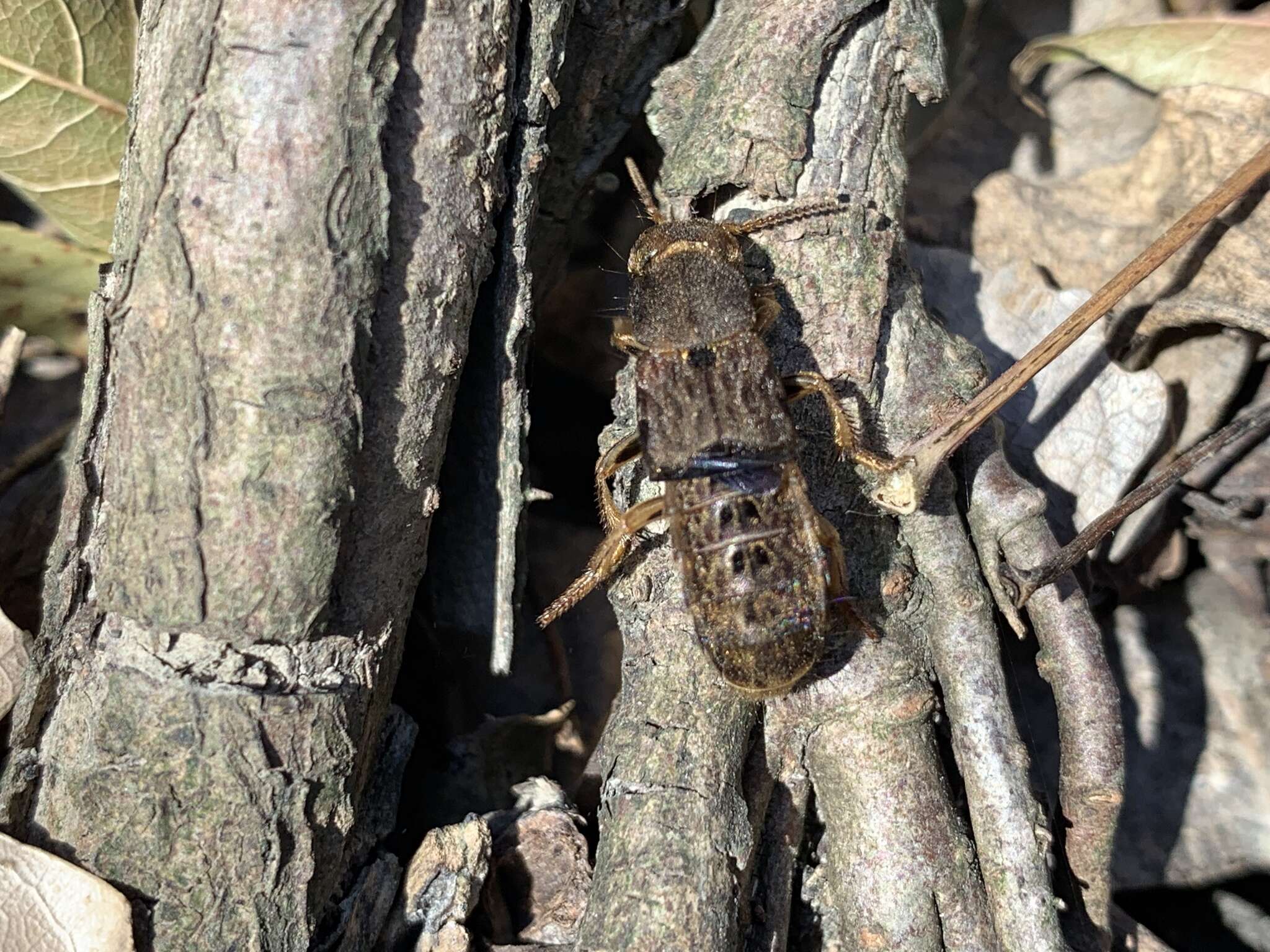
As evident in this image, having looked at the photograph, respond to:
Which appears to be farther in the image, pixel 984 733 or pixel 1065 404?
pixel 1065 404

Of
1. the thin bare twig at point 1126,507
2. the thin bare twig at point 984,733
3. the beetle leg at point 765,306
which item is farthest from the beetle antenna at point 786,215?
the thin bare twig at point 1126,507

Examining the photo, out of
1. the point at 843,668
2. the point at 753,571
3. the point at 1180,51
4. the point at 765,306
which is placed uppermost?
the point at 1180,51

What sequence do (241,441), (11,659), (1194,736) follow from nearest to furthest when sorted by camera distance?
(241,441) < (11,659) < (1194,736)

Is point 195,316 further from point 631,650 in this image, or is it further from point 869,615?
point 869,615

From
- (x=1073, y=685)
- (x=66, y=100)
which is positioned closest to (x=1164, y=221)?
(x=1073, y=685)

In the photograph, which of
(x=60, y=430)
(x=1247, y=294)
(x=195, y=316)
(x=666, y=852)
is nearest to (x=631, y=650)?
(x=666, y=852)

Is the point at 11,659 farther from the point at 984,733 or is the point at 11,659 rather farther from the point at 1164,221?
the point at 1164,221

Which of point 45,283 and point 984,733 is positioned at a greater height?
point 45,283

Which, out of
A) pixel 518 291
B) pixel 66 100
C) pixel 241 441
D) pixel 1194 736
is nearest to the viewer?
pixel 241 441
